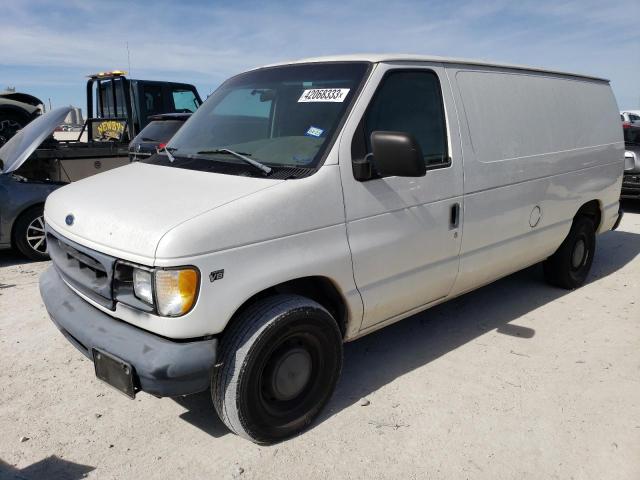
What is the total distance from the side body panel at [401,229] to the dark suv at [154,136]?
488cm

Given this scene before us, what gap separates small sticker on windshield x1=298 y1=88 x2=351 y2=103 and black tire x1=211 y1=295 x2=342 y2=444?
1158 mm

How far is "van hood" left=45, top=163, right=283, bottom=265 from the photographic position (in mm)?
2414

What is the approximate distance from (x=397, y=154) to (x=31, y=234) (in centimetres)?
511

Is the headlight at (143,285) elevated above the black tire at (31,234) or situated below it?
above

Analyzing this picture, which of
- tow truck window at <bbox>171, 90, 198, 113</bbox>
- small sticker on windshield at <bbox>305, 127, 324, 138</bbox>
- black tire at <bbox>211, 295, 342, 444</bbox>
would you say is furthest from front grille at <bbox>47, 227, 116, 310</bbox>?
tow truck window at <bbox>171, 90, 198, 113</bbox>

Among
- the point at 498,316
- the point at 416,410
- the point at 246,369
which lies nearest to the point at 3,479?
the point at 246,369

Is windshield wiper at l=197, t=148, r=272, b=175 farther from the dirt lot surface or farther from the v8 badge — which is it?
the dirt lot surface

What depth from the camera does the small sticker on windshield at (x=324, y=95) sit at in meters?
3.03

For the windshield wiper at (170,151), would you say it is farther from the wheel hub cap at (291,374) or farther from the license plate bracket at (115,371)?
the wheel hub cap at (291,374)

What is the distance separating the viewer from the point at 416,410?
317cm

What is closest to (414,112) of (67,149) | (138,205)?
(138,205)

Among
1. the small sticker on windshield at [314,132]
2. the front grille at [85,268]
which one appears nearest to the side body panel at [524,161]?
the small sticker on windshield at [314,132]

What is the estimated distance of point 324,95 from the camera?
3.10m

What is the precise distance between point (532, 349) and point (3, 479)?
342 centimetres
